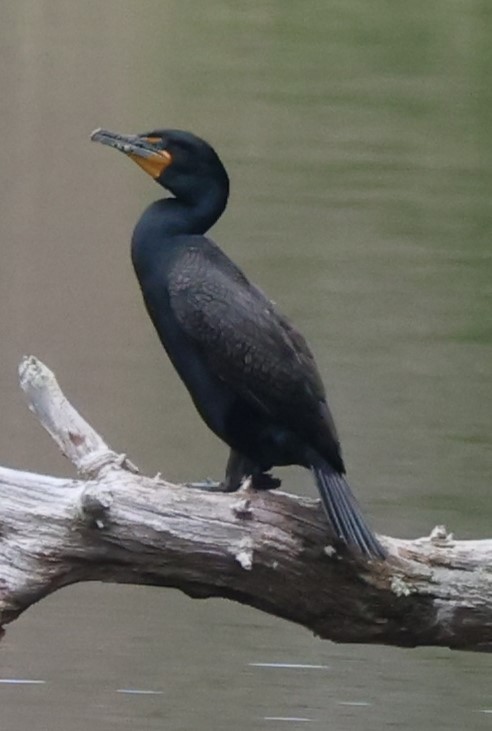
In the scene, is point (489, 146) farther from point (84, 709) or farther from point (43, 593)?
point (43, 593)

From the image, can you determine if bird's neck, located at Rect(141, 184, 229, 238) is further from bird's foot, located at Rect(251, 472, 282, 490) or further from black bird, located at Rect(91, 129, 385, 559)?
bird's foot, located at Rect(251, 472, 282, 490)

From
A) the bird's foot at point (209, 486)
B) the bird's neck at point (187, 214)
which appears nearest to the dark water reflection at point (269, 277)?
the bird's foot at point (209, 486)

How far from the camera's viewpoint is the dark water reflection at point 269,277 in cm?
353

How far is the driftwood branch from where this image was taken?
7.47 ft

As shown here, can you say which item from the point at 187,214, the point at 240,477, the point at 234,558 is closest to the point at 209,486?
the point at 240,477

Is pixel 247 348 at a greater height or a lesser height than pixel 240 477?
greater

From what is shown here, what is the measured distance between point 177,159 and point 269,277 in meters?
3.07

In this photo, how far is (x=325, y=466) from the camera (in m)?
2.41

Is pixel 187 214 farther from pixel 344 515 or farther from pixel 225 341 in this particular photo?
pixel 344 515

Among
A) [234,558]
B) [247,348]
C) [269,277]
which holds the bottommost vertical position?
[234,558]

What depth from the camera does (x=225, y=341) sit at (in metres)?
2.39

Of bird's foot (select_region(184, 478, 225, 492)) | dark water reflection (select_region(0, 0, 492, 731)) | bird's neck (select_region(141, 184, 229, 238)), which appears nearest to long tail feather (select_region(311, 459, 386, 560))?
bird's foot (select_region(184, 478, 225, 492))

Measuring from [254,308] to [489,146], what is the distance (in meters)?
4.65

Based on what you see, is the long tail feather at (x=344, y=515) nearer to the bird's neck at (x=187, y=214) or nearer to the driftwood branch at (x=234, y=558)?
the driftwood branch at (x=234, y=558)
